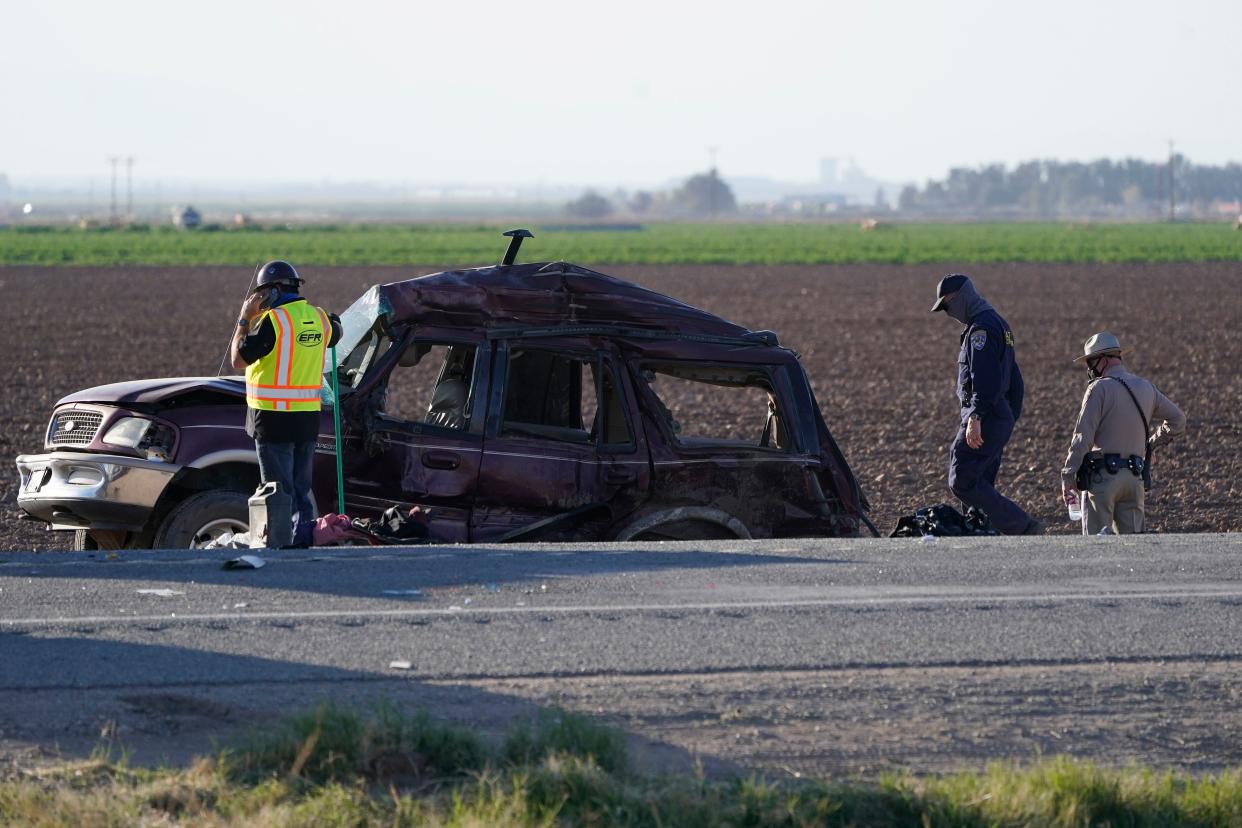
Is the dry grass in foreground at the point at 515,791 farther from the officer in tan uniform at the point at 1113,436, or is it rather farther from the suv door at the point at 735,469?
the officer in tan uniform at the point at 1113,436

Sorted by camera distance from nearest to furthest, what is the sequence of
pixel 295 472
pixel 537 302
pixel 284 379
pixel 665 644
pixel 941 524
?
pixel 665 644, pixel 284 379, pixel 295 472, pixel 537 302, pixel 941 524

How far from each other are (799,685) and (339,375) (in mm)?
4770

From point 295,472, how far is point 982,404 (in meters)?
4.63

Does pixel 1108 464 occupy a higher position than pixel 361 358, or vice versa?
pixel 361 358

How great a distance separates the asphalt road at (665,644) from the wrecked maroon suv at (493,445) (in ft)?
2.14

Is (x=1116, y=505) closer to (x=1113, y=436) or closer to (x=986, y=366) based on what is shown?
(x=1113, y=436)

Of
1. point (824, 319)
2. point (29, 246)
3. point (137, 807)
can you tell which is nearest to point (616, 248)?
point (29, 246)

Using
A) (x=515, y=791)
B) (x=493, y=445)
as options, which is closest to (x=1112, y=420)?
(x=493, y=445)

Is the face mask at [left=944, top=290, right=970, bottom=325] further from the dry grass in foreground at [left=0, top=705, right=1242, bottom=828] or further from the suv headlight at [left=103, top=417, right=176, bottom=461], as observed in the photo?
the dry grass in foreground at [left=0, top=705, right=1242, bottom=828]

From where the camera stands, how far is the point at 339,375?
10828mm

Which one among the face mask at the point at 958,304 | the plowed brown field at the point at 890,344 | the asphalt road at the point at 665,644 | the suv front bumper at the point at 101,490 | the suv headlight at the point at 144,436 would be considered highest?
the face mask at the point at 958,304

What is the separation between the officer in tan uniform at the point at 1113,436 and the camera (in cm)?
1102

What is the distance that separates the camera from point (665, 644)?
761 cm

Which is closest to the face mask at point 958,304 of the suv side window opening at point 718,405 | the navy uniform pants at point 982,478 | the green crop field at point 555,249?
the navy uniform pants at point 982,478
